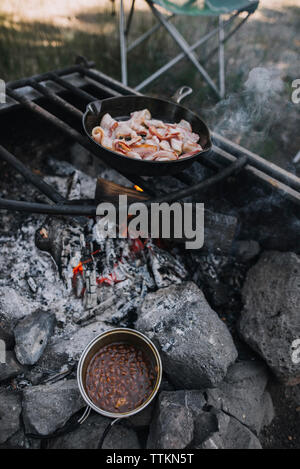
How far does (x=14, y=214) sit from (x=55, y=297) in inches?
38.0

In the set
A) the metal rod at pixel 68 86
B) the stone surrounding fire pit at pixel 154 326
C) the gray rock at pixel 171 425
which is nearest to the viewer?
the gray rock at pixel 171 425

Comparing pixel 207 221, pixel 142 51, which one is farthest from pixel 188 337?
pixel 142 51

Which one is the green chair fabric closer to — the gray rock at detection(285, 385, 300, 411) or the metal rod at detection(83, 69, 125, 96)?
the metal rod at detection(83, 69, 125, 96)

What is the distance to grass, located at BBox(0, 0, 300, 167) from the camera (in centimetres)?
431

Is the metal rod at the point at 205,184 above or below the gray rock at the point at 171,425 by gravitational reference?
above

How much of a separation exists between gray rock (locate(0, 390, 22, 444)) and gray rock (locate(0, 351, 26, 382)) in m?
0.12

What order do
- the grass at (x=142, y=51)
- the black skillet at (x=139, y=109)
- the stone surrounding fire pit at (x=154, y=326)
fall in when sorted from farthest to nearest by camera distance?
the grass at (x=142, y=51)
the black skillet at (x=139, y=109)
the stone surrounding fire pit at (x=154, y=326)

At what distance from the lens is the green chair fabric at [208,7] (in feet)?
12.9

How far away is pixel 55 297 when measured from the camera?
2.31m

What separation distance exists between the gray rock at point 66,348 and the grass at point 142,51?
277 cm

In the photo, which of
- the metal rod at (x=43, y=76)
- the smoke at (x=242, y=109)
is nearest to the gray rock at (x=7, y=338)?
the metal rod at (x=43, y=76)

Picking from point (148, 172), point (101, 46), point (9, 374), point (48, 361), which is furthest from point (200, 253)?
point (101, 46)

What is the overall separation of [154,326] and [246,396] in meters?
0.76

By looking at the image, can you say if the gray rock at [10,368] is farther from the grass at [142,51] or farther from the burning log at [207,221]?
the grass at [142,51]
